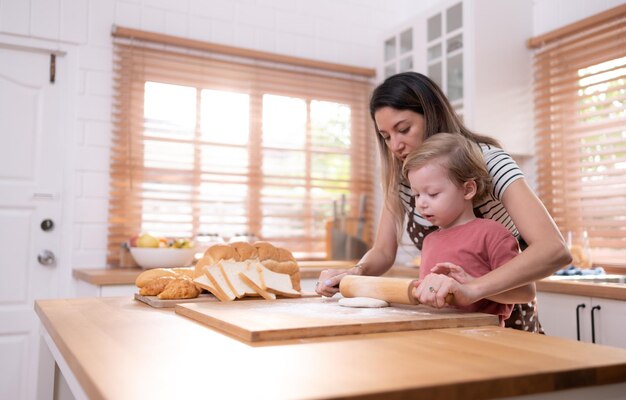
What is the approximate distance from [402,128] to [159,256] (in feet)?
5.27

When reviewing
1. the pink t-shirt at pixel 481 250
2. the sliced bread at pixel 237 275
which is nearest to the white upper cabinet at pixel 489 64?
the pink t-shirt at pixel 481 250

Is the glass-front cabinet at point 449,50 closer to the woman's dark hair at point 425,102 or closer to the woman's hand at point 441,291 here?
the woman's dark hair at point 425,102

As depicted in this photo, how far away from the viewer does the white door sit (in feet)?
9.29

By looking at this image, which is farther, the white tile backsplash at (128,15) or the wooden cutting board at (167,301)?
the white tile backsplash at (128,15)

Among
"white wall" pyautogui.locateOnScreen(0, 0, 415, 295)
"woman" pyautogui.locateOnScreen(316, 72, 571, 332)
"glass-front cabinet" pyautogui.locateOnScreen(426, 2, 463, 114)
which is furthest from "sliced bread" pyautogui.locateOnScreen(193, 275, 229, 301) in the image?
"glass-front cabinet" pyautogui.locateOnScreen(426, 2, 463, 114)

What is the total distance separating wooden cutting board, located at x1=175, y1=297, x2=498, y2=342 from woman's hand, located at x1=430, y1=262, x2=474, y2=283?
0.07 metres

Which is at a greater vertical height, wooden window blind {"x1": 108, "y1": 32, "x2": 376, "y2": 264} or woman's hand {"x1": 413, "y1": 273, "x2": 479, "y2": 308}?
wooden window blind {"x1": 108, "y1": 32, "x2": 376, "y2": 264}

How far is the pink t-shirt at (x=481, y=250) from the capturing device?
1.24m

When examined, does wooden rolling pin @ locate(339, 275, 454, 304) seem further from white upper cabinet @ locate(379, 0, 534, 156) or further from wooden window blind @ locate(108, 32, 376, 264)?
wooden window blind @ locate(108, 32, 376, 264)

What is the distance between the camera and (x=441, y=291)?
106 cm

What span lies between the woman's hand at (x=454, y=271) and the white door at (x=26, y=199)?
2.41m

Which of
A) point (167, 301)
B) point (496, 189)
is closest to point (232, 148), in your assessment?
point (167, 301)

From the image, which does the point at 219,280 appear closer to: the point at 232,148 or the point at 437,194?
the point at 437,194

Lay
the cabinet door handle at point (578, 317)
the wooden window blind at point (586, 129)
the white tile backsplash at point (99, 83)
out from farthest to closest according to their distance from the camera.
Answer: the white tile backsplash at point (99, 83)
the wooden window blind at point (586, 129)
the cabinet door handle at point (578, 317)
